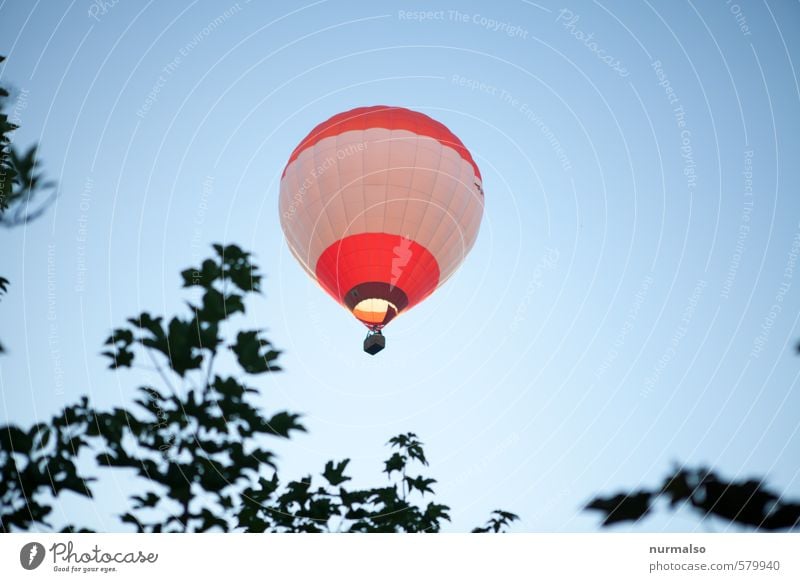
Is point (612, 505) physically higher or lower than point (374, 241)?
lower

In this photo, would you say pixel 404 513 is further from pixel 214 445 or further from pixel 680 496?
pixel 680 496

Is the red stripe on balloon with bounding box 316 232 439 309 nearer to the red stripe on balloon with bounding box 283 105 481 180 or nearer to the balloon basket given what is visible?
the balloon basket

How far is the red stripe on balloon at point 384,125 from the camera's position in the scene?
15812mm

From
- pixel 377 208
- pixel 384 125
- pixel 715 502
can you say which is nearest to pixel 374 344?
pixel 377 208

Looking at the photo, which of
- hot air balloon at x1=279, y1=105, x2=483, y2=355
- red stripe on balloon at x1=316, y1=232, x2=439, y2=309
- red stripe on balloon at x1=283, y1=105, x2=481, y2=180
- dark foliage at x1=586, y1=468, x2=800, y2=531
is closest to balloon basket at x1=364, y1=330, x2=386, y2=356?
hot air balloon at x1=279, y1=105, x2=483, y2=355

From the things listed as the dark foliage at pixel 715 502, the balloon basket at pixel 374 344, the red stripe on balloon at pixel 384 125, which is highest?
the red stripe on balloon at pixel 384 125

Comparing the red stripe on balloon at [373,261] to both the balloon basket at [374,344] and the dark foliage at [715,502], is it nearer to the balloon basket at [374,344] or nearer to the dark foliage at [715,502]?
the balloon basket at [374,344]

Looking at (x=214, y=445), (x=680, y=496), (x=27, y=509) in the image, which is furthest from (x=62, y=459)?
(x=680, y=496)

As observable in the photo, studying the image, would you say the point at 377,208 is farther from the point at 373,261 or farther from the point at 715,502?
the point at 715,502

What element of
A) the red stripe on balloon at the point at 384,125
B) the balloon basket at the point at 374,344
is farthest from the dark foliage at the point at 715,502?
the red stripe on balloon at the point at 384,125

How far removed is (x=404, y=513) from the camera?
4887 millimetres

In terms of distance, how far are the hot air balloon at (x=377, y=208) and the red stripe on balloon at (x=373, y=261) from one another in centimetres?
2

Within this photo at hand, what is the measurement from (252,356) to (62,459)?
1084 millimetres

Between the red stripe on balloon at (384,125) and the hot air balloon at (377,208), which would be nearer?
the hot air balloon at (377,208)
